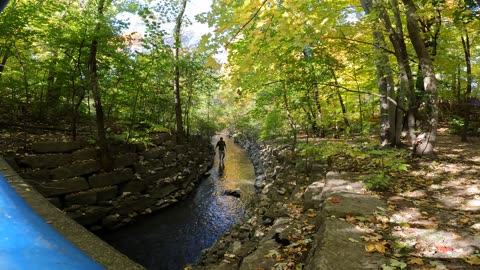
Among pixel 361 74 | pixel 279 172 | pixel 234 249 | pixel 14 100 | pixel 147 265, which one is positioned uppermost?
pixel 361 74

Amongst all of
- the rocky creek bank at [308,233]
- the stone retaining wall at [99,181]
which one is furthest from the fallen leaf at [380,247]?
the stone retaining wall at [99,181]

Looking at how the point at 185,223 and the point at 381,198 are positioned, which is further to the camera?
the point at 185,223

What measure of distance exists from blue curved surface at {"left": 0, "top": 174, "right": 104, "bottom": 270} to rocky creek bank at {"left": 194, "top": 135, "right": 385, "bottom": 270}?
207 cm

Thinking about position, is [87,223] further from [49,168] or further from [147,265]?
[147,265]

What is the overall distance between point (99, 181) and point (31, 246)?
6320 millimetres

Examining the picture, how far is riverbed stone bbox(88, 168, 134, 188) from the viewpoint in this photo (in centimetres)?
754

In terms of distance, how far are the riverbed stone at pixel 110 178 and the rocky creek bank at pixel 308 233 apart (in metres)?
3.79

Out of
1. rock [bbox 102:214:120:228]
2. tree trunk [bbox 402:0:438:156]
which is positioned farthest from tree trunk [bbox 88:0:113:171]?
tree trunk [bbox 402:0:438:156]

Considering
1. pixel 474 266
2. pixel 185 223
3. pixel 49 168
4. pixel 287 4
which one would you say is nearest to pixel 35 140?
pixel 49 168

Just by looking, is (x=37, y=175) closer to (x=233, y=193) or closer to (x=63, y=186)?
(x=63, y=186)

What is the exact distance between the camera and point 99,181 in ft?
25.1

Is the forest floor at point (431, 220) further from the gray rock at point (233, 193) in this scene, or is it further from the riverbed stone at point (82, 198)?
the riverbed stone at point (82, 198)

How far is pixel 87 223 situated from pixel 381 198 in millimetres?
6586

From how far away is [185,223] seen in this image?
7836 millimetres
